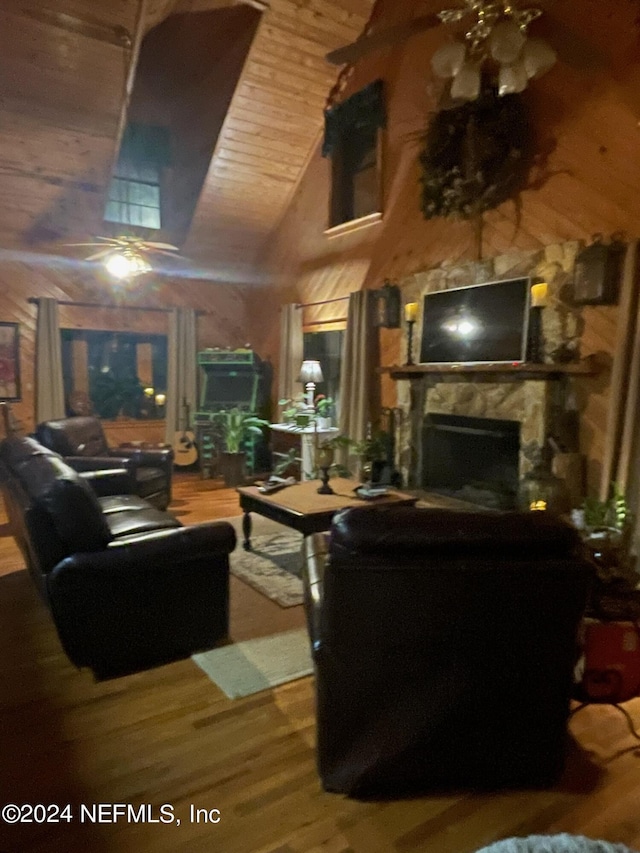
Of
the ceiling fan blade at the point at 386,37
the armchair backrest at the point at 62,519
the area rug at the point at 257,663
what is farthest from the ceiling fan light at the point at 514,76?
the area rug at the point at 257,663

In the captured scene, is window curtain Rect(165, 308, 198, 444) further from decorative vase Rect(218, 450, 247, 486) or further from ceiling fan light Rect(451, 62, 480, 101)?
ceiling fan light Rect(451, 62, 480, 101)

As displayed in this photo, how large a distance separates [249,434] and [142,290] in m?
2.23

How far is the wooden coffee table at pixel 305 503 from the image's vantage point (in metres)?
3.52

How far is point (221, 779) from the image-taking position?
1.92m

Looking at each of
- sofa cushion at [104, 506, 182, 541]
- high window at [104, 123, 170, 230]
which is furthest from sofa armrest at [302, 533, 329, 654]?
high window at [104, 123, 170, 230]

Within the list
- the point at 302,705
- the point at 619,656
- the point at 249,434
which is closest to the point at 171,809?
the point at 302,705

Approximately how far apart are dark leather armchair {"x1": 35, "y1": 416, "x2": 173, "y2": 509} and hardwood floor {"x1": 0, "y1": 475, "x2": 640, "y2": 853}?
2.27 metres

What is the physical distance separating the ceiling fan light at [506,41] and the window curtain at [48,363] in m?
5.27

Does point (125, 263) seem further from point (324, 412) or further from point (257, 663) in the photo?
point (257, 663)

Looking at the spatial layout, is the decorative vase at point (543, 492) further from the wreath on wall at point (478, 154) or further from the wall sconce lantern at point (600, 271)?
the wreath on wall at point (478, 154)

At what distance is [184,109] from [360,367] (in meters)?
4.13

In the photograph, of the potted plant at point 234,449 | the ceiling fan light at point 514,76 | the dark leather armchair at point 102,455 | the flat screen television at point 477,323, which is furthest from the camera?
the potted plant at point 234,449

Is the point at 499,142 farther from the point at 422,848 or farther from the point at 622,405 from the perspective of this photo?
the point at 422,848

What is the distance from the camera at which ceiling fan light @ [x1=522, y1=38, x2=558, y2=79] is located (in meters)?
2.90
